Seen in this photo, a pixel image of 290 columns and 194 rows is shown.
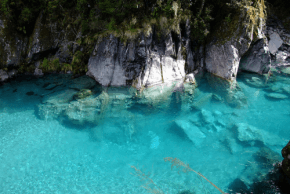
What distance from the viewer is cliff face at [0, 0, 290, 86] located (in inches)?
367

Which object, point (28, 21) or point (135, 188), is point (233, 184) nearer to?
point (135, 188)

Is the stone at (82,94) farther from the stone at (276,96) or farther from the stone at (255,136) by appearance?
the stone at (276,96)

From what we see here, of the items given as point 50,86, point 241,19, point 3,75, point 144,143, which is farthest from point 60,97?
point 241,19

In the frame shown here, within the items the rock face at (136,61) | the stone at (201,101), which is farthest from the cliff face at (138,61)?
the stone at (201,101)

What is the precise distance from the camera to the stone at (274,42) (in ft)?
40.3

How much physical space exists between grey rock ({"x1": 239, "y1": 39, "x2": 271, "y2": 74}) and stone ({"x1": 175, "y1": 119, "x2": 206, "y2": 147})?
6259 millimetres

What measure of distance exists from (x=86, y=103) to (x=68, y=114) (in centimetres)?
93

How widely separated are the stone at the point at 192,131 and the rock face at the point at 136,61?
2916mm

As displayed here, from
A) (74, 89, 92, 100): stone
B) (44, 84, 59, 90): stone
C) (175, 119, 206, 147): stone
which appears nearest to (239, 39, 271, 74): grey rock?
(175, 119, 206, 147): stone

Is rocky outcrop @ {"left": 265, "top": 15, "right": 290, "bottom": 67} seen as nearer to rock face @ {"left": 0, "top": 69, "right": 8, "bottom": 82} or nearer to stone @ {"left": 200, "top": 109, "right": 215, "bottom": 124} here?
stone @ {"left": 200, "top": 109, "right": 215, "bottom": 124}

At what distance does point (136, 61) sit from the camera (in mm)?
9258

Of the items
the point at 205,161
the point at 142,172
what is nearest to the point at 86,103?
the point at 142,172

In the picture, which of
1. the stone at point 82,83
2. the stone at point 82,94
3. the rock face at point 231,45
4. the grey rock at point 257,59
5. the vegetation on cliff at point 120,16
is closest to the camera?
the stone at point 82,94

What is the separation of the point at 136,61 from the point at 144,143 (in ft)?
14.7
